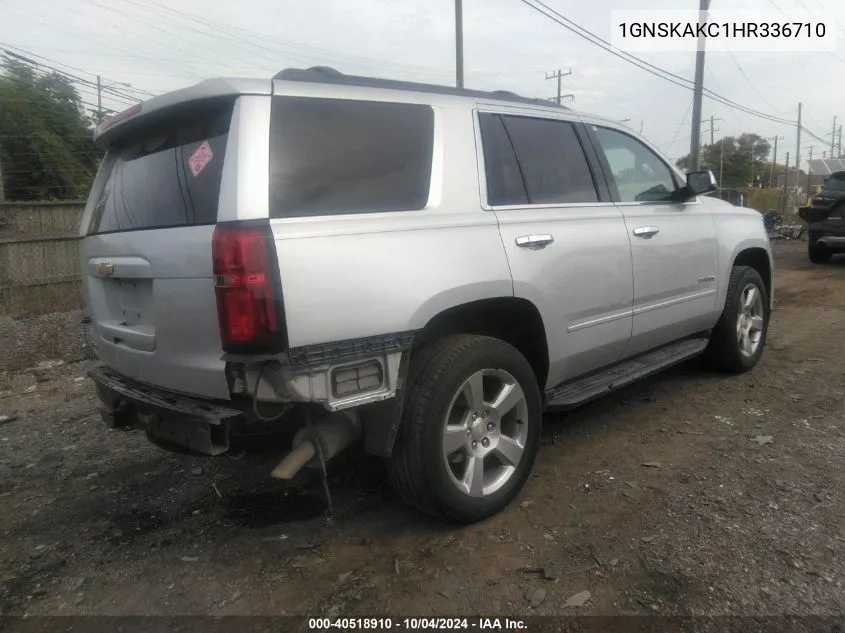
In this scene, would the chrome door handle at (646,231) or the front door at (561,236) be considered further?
the chrome door handle at (646,231)

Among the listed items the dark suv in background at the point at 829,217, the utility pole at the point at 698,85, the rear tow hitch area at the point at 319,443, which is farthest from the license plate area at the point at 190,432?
the utility pole at the point at 698,85

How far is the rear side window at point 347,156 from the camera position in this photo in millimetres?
2445

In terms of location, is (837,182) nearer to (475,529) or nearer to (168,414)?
(475,529)

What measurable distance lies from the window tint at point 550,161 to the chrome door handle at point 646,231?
1.16ft

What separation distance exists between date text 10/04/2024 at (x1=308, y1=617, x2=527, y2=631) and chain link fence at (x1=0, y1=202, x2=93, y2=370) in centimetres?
391

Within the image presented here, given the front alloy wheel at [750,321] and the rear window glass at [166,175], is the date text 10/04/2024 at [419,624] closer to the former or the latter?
the rear window glass at [166,175]

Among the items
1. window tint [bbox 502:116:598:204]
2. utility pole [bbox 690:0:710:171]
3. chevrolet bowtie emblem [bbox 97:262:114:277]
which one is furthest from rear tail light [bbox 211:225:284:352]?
utility pole [bbox 690:0:710:171]

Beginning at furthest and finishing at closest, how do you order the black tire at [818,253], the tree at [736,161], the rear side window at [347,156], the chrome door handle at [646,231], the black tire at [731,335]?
1. the tree at [736,161]
2. the black tire at [818,253]
3. the black tire at [731,335]
4. the chrome door handle at [646,231]
5. the rear side window at [347,156]

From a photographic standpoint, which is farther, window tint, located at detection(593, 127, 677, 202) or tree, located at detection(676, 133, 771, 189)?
tree, located at detection(676, 133, 771, 189)

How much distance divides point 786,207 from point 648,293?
38.9 m

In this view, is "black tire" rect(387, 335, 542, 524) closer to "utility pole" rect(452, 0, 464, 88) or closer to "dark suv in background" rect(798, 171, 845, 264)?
"dark suv in background" rect(798, 171, 845, 264)

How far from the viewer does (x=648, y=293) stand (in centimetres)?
397

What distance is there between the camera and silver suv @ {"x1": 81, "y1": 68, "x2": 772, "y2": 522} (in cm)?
238

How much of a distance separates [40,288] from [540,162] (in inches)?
348
